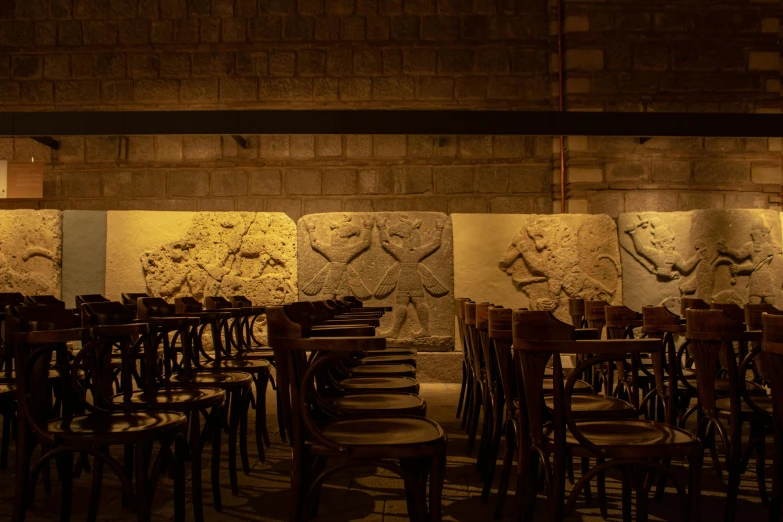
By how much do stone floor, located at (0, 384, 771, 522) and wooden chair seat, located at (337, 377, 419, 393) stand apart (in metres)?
0.43

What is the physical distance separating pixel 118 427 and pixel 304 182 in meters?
7.00

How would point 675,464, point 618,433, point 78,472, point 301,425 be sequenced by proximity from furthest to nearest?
1. point 675,464
2. point 78,472
3. point 618,433
4. point 301,425

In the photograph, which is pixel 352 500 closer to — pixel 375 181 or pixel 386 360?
pixel 386 360

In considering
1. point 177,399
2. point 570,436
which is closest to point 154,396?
point 177,399

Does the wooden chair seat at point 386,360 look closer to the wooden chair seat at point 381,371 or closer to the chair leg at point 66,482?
the wooden chair seat at point 381,371

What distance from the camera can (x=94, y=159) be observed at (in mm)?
9227

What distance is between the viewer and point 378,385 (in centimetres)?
314

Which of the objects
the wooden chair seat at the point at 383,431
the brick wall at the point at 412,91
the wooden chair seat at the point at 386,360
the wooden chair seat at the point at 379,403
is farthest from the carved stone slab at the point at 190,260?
the wooden chair seat at the point at 383,431

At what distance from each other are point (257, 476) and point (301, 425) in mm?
1485

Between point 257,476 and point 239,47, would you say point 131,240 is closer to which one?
point 239,47

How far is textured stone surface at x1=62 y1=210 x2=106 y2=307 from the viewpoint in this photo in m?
7.10

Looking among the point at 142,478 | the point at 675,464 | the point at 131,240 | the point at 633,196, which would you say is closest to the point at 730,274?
the point at 633,196

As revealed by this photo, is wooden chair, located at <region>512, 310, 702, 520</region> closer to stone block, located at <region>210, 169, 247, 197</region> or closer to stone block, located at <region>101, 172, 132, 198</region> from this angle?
stone block, located at <region>210, 169, 247, 197</region>

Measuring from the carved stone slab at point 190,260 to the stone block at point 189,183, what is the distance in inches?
80.6
